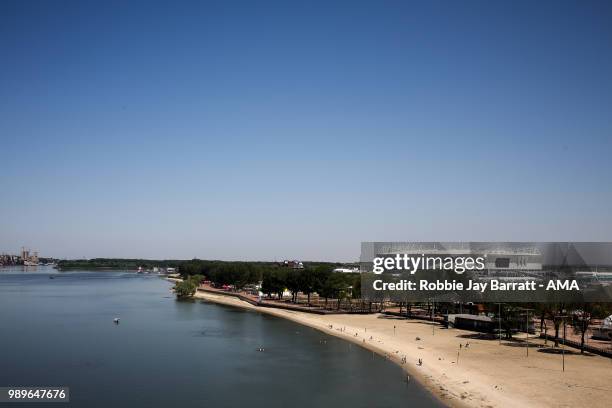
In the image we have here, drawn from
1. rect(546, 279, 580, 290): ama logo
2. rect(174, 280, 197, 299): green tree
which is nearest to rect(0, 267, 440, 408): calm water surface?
rect(546, 279, 580, 290): ama logo

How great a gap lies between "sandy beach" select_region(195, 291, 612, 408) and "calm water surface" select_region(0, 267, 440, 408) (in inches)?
126

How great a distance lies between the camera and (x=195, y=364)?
219 feet

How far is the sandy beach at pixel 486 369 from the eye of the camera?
48.9 m

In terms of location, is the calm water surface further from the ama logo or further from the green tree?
the green tree

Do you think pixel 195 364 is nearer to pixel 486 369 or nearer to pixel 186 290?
pixel 486 369

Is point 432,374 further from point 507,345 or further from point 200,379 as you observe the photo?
point 200,379

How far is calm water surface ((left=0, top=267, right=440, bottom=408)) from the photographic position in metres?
51.5

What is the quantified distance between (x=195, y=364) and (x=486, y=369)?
118ft

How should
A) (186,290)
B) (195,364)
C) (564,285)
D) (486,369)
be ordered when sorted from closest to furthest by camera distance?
1. (486,369)
2. (195,364)
3. (564,285)
4. (186,290)

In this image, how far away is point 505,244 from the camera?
595 ft

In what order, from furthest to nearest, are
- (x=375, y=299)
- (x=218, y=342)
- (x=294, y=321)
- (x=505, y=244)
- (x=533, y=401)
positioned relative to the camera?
(x=505, y=244)
(x=375, y=299)
(x=294, y=321)
(x=218, y=342)
(x=533, y=401)

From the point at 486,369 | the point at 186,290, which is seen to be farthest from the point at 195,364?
the point at 186,290

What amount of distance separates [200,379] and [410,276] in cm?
7815

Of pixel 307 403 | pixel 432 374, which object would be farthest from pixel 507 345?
pixel 307 403
